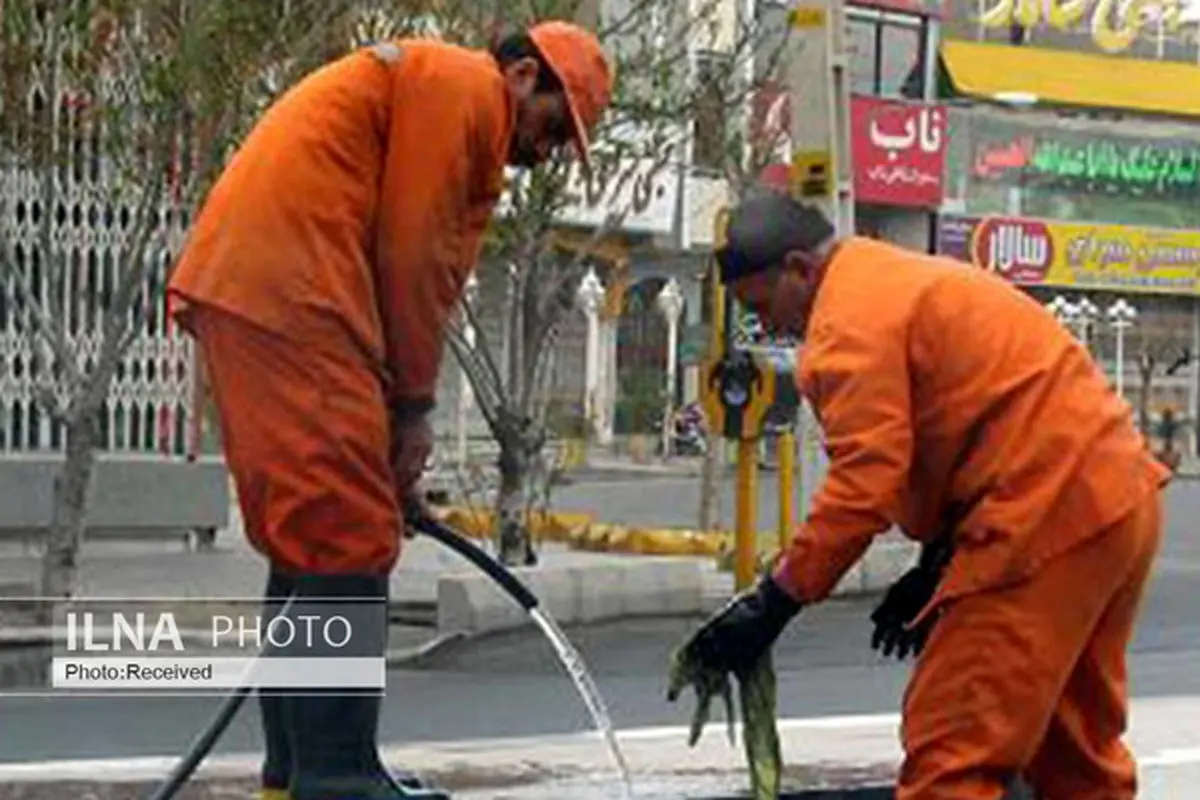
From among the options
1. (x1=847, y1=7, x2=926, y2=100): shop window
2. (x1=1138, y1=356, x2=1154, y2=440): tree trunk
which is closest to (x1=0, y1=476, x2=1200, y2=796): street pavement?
(x1=847, y1=7, x2=926, y2=100): shop window

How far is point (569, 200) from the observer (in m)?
17.3

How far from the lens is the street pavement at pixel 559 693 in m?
10.2

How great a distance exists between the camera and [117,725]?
419 inches

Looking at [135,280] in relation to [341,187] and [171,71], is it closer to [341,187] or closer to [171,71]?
[171,71]

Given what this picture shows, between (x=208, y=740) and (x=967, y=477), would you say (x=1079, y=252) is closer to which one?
(x=208, y=740)

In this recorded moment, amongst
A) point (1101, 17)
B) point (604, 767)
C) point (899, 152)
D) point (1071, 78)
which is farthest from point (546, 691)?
point (1101, 17)

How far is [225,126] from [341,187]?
29.0 ft

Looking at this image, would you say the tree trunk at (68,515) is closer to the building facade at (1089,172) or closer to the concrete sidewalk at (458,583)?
the concrete sidewalk at (458,583)

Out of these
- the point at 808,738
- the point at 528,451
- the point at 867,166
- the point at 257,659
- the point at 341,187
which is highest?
the point at 341,187

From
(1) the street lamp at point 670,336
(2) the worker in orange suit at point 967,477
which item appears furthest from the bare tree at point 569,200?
(1) the street lamp at point 670,336

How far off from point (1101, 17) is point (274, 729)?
2249 inches

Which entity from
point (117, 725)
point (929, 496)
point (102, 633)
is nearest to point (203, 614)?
point (117, 725)

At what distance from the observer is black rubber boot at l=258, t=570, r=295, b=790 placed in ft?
18.7

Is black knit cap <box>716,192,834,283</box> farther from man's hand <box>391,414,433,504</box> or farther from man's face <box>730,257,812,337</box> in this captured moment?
man's hand <box>391,414,433,504</box>
